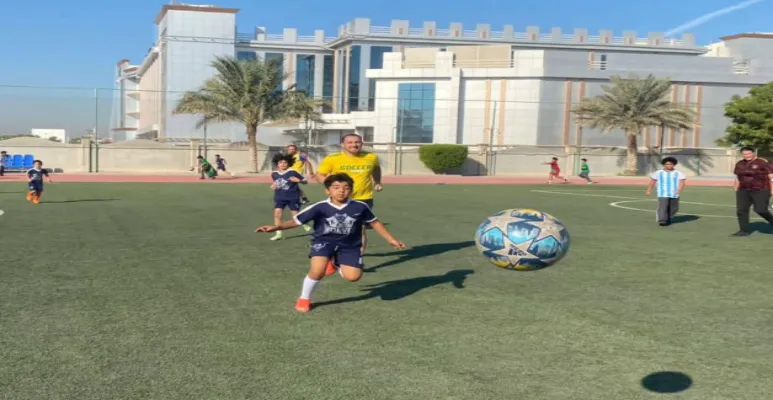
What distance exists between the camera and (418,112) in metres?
59.5

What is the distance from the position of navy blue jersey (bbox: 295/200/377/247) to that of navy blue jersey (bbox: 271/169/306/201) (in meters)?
4.74

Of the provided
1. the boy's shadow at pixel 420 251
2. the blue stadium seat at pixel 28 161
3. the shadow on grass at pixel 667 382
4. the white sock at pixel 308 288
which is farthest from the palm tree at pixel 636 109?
the shadow on grass at pixel 667 382

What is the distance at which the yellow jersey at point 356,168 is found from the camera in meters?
8.10

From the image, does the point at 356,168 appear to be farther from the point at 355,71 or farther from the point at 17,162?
the point at 355,71

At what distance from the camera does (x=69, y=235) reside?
1125 cm

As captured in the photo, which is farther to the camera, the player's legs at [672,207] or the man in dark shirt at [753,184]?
the player's legs at [672,207]

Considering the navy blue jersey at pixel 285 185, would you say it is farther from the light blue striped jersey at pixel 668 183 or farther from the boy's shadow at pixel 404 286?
the light blue striped jersey at pixel 668 183

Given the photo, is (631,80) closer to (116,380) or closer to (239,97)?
(239,97)

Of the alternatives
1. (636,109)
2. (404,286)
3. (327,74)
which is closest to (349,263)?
(404,286)

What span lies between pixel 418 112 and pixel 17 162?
111ft

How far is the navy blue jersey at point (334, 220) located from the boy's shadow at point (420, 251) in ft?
7.19

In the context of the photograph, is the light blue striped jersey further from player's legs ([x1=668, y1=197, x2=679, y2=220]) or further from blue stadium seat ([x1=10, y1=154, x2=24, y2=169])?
blue stadium seat ([x1=10, y1=154, x2=24, y2=169])

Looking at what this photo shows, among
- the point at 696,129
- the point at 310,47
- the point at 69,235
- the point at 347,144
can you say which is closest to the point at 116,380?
the point at 347,144

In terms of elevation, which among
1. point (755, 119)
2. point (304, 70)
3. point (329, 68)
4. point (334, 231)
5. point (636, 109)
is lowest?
point (334, 231)
